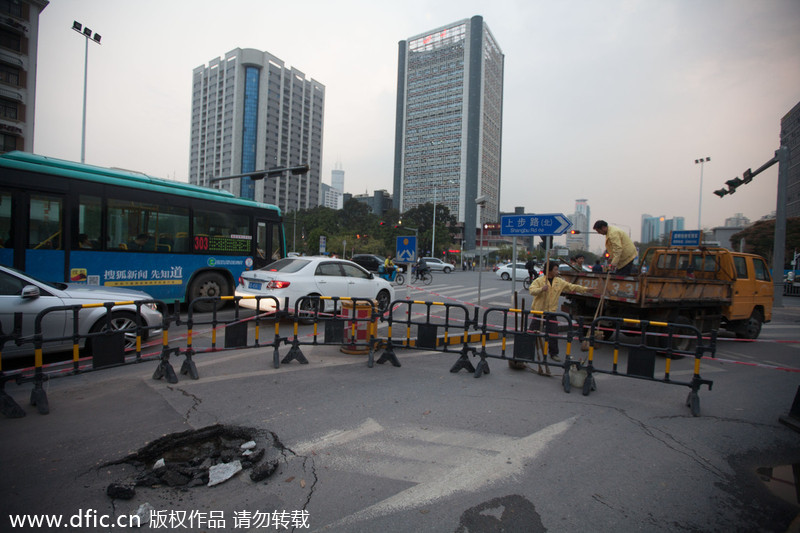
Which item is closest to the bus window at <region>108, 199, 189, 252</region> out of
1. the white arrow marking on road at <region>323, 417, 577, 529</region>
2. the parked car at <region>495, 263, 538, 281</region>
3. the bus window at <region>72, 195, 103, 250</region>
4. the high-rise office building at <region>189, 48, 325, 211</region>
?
the bus window at <region>72, 195, 103, 250</region>

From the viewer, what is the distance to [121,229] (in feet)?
28.7

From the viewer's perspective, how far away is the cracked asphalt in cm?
267

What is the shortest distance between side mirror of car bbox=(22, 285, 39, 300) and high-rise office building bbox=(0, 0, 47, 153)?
37.9m

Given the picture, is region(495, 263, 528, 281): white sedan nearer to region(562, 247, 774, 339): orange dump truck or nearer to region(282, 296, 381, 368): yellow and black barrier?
region(562, 247, 774, 339): orange dump truck

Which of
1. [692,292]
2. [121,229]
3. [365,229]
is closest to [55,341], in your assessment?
[121,229]

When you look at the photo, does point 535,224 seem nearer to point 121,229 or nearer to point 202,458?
point 202,458

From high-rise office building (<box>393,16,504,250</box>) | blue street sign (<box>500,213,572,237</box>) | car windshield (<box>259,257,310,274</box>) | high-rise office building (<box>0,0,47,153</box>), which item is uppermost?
high-rise office building (<box>393,16,504,250</box>)

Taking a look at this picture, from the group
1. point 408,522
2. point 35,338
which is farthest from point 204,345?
point 408,522

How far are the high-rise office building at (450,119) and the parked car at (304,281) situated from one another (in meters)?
101

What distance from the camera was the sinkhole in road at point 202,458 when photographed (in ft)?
9.56

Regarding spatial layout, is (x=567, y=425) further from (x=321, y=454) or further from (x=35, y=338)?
(x=35, y=338)

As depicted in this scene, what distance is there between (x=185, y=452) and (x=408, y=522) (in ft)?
6.67

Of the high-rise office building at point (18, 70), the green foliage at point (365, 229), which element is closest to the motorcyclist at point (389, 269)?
the green foliage at point (365, 229)

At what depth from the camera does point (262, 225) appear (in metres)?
11.7
